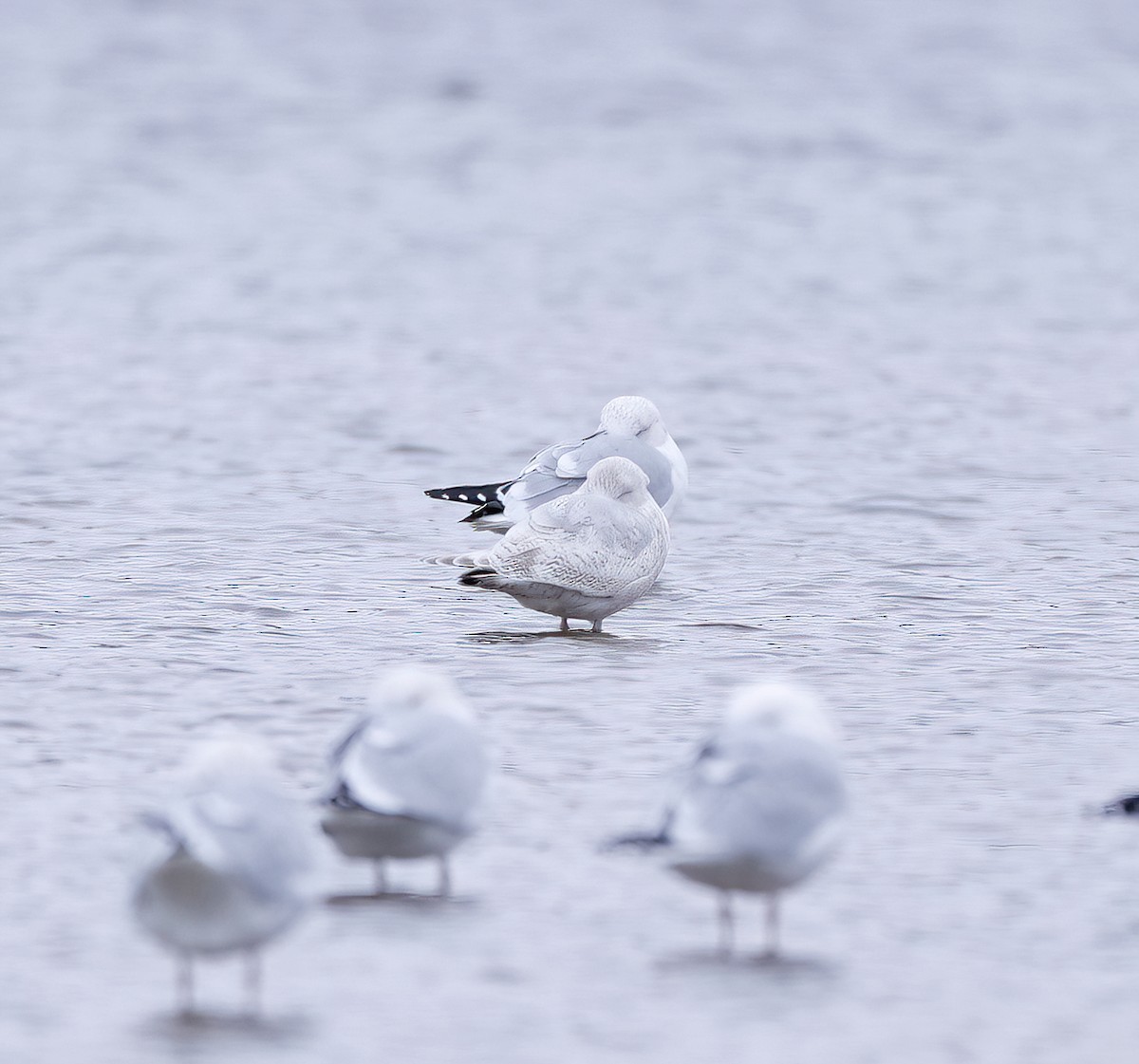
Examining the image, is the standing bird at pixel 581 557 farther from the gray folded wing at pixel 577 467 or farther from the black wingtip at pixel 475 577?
the gray folded wing at pixel 577 467

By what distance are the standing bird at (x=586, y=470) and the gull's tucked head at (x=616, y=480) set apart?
19.5 inches

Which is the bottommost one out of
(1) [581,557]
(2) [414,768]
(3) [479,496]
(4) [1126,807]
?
(4) [1126,807]

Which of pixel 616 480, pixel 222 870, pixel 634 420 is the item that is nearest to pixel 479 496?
pixel 634 420

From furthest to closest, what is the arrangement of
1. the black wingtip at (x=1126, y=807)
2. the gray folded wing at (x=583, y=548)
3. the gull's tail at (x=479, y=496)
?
the gull's tail at (x=479, y=496) → the gray folded wing at (x=583, y=548) → the black wingtip at (x=1126, y=807)

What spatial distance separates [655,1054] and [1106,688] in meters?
3.70

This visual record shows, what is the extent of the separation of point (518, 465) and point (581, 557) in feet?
13.2

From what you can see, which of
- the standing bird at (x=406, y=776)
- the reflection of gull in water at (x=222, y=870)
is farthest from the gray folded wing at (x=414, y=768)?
the reflection of gull in water at (x=222, y=870)

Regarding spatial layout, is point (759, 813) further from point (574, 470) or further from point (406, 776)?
point (574, 470)

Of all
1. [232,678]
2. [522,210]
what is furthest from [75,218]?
[232,678]

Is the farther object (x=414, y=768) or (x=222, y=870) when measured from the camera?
(x=414, y=768)

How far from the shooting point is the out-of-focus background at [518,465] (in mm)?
5695

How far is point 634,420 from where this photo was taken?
36.2ft

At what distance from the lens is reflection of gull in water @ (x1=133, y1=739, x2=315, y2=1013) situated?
5.22 m

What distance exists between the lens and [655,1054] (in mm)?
5234
